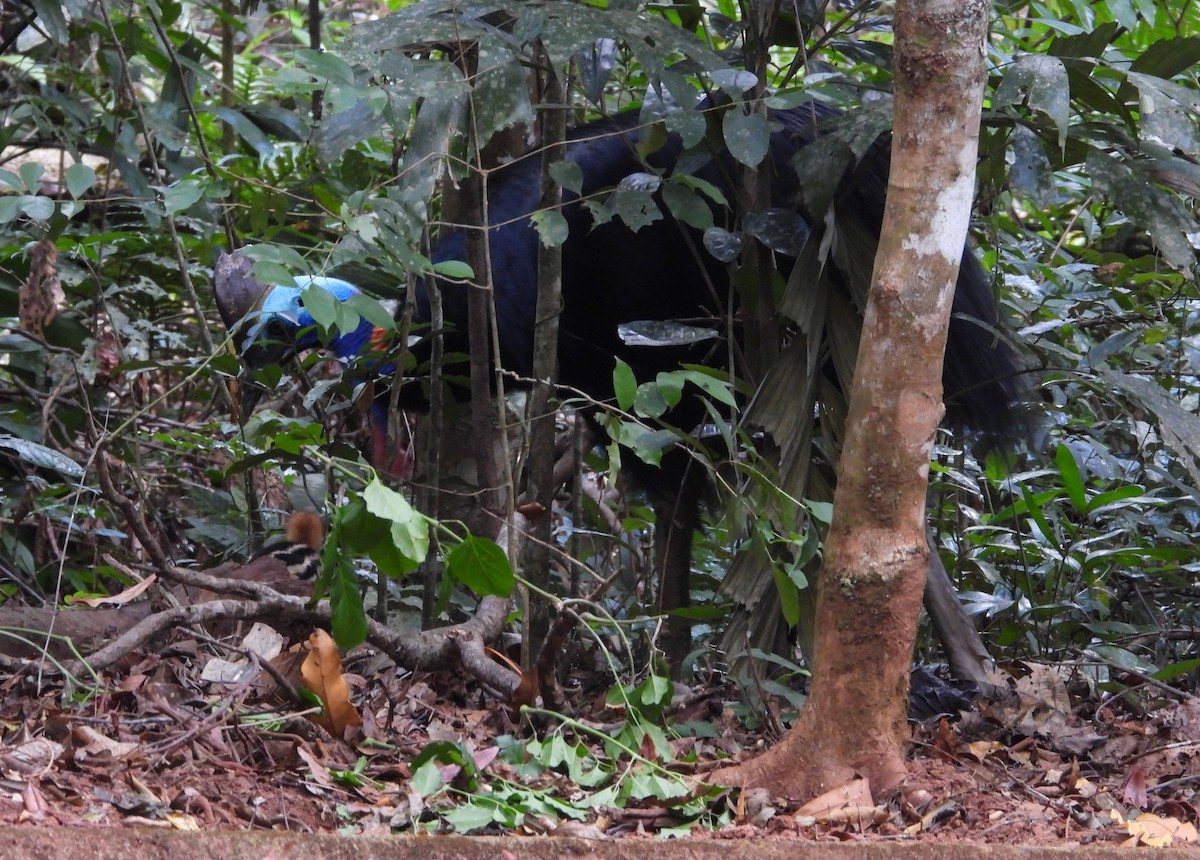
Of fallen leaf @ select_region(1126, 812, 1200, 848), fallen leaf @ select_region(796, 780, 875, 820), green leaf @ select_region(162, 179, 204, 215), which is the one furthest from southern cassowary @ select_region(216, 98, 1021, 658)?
fallen leaf @ select_region(1126, 812, 1200, 848)

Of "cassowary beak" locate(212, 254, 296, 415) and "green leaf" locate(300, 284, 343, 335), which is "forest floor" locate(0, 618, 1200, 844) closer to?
"green leaf" locate(300, 284, 343, 335)

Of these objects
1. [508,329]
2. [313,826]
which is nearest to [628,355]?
[508,329]

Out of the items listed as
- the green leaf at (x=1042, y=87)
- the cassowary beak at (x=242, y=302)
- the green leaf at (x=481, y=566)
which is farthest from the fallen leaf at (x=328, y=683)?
the green leaf at (x=1042, y=87)

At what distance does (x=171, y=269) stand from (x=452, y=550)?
2.28 metres

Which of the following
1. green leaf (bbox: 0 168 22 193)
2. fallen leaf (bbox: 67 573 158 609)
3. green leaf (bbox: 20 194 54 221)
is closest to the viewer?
green leaf (bbox: 20 194 54 221)

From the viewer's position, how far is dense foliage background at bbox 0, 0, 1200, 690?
74.5 inches

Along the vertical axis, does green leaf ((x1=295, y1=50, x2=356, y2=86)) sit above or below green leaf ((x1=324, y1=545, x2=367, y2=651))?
above

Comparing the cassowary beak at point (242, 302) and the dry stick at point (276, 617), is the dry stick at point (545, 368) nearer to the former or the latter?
the dry stick at point (276, 617)

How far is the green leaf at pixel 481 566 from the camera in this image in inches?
67.1

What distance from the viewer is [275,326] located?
9.35 ft

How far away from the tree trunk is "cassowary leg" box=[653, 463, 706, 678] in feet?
2.71

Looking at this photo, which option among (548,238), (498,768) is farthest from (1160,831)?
(548,238)

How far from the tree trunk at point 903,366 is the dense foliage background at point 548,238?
0.75 feet

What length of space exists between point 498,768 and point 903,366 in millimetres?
827
